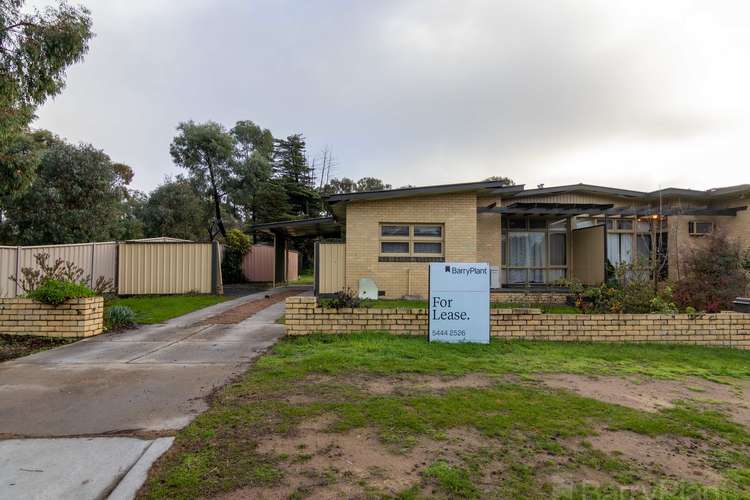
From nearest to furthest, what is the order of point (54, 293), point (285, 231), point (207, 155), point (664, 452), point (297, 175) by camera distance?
point (664, 452)
point (54, 293)
point (285, 231)
point (207, 155)
point (297, 175)

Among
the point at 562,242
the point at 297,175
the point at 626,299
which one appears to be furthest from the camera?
the point at 297,175

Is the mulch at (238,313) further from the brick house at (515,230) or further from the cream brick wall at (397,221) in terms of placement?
the cream brick wall at (397,221)

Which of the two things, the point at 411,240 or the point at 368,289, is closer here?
the point at 368,289

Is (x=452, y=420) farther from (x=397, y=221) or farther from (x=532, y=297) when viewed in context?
(x=532, y=297)

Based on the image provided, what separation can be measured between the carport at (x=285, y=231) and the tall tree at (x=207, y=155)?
11.8m

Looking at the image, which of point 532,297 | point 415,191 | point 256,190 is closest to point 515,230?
point 532,297

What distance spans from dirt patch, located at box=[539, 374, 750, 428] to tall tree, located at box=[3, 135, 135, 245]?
2089cm

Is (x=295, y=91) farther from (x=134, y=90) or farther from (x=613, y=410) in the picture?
(x=613, y=410)

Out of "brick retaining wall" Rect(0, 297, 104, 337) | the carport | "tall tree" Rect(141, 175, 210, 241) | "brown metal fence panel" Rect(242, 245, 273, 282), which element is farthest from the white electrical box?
"tall tree" Rect(141, 175, 210, 241)

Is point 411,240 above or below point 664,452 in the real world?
above

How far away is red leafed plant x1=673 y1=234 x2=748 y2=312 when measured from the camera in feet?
30.0

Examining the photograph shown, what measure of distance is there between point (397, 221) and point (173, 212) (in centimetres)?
2233

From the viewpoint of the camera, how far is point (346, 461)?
9.30 feet

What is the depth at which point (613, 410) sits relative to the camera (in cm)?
390
